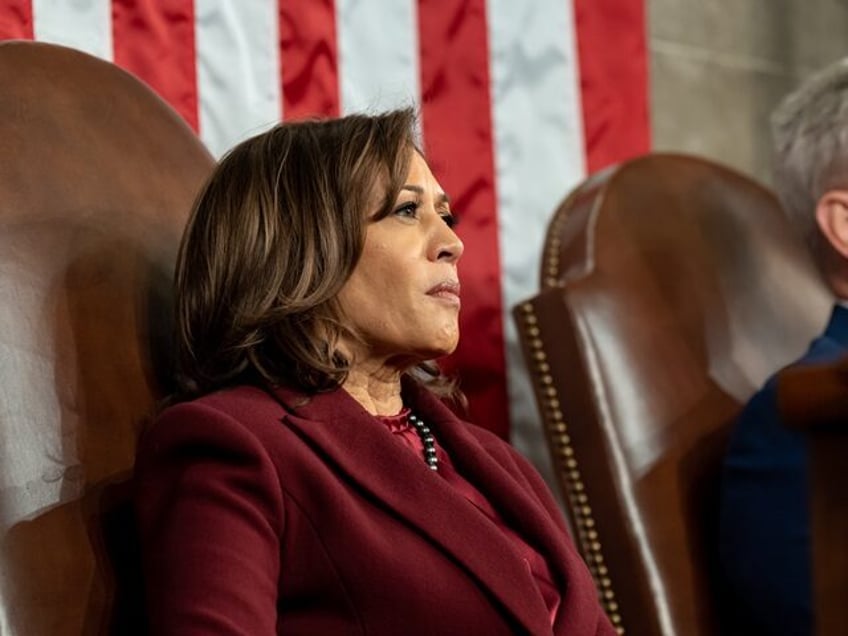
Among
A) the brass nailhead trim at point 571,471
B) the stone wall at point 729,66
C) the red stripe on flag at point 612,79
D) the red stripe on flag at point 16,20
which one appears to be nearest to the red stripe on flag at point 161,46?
the red stripe on flag at point 16,20

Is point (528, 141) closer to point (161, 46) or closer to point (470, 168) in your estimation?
point (470, 168)

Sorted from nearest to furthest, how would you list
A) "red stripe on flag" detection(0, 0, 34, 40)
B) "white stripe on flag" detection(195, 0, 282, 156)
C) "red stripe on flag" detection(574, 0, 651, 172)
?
"red stripe on flag" detection(0, 0, 34, 40) < "white stripe on flag" detection(195, 0, 282, 156) < "red stripe on flag" detection(574, 0, 651, 172)

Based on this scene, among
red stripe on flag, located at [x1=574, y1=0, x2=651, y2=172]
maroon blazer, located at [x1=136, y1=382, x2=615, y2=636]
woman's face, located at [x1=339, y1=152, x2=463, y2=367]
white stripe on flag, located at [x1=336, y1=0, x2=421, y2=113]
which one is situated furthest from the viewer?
red stripe on flag, located at [x1=574, y1=0, x2=651, y2=172]

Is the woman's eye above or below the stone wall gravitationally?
above

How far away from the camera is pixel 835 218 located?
2.20 m

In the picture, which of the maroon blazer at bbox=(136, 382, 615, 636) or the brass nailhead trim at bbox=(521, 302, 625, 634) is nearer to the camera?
the maroon blazer at bbox=(136, 382, 615, 636)

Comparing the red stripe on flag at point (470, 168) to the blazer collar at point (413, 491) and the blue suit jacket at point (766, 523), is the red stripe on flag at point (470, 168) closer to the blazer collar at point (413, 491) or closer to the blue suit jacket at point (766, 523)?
the blue suit jacket at point (766, 523)

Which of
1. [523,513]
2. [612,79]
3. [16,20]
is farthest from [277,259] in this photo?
[612,79]

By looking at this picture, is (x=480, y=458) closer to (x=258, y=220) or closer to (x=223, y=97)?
(x=258, y=220)

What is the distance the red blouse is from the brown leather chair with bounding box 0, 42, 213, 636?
0.79ft

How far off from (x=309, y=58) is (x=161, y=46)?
25cm

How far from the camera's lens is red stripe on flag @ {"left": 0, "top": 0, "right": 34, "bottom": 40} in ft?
6.16

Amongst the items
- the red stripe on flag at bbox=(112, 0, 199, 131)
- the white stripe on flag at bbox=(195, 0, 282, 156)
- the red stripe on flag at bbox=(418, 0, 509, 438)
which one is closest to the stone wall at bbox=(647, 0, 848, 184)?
the red stripe on flag at bbox=(418, 0, 509, 438)

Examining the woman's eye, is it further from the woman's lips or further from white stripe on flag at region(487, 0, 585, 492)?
white stripe on flag at region(487, 0, 585, 492)
